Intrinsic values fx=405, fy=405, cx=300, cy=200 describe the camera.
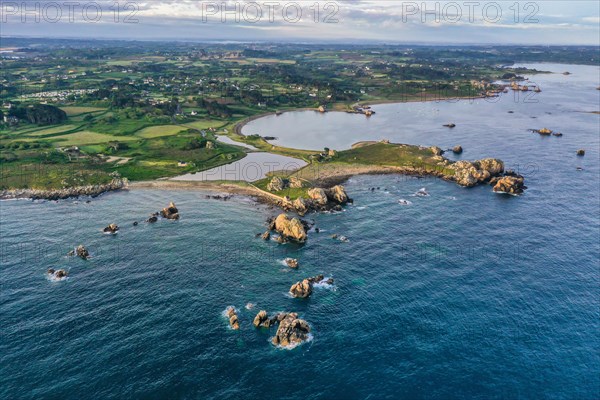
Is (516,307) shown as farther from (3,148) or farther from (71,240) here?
(3,148)

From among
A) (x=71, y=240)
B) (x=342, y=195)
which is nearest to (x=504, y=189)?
(x=342, y=195)

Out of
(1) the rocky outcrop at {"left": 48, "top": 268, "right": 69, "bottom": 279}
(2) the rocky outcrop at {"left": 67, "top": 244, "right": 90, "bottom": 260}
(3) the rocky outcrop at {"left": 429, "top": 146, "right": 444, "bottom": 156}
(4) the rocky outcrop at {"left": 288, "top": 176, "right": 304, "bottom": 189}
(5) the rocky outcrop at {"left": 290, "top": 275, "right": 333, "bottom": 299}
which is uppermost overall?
(3) the rocky outcrop at {"left": 429, "top": 146, "right": 444, "bottom": 156}

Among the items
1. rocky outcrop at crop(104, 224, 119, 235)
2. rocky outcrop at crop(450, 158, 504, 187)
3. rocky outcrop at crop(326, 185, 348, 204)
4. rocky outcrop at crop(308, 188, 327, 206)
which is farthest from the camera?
rocky outcrop at crop(450, 158, 504, 187)

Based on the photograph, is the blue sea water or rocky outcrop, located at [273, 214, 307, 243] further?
rocky outcrop, located at [273, 214, 307, 243]

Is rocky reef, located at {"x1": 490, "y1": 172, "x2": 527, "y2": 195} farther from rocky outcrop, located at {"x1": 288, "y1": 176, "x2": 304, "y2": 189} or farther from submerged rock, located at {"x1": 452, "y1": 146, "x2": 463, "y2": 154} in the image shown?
rocky outcrop, located at {"x1": 288, "y1": 176, "x2": 304, "y2": 189}

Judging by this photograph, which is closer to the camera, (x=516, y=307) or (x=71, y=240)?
(x=516, y=307)

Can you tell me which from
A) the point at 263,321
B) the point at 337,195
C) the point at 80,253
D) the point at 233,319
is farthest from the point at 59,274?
the point at 337,195

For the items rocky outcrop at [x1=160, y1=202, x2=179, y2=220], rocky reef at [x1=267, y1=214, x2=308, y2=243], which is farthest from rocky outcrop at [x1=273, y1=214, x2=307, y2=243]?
rocky outcrop at [x1=160, y1=202, x2=179, y2=220]
